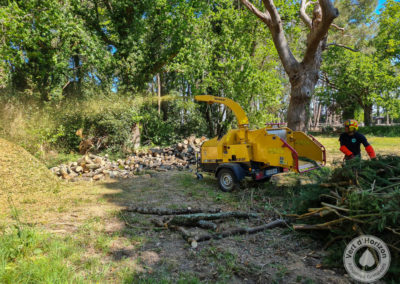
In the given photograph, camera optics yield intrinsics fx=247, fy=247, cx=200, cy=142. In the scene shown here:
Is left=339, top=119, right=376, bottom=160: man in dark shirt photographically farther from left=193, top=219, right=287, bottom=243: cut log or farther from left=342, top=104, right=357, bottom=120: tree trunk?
left=342, top=104, right=357, bottom=120: tree trunk

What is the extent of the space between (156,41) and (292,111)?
9653 millimetres

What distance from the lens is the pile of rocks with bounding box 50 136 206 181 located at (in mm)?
9586

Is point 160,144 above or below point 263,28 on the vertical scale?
below

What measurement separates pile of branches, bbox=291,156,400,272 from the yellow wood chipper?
1752 mm

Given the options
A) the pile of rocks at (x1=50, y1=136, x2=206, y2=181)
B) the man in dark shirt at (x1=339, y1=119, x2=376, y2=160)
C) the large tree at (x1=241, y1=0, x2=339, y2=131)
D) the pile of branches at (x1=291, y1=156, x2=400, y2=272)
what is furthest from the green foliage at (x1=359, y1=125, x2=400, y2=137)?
the pile of branches at (x1=291, y1=156, x2=400, y2=272)

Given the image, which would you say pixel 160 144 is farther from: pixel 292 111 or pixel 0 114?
pixel 292 111

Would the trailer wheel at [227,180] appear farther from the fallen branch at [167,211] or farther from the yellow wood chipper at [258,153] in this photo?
the fallen branch at [167,211]

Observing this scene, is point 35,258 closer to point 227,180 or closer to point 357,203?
point 357,203

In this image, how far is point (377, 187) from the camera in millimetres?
3373

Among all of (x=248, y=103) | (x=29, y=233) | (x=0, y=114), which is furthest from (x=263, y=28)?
(x=29, y=233)

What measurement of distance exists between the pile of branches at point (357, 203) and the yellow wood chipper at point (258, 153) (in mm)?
1752

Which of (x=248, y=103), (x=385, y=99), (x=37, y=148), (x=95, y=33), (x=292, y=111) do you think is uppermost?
(x=95, y=33)

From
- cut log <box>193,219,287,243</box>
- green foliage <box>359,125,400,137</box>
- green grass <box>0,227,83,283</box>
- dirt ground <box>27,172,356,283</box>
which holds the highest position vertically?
green foliage <box>359,125,400,137</box>

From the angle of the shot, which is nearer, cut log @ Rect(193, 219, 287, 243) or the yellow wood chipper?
cut log @ Rect(193, 219, 287, 243)
